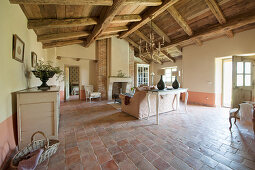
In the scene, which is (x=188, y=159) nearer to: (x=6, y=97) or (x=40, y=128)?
(x=40, y=128)

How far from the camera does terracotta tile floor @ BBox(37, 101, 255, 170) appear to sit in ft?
4.62

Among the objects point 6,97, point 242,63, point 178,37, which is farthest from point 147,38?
point 6,97

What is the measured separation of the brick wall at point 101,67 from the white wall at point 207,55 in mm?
4278

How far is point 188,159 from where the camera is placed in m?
1.49

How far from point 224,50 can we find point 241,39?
1.69 ft

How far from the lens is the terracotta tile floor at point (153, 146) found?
4.62ft

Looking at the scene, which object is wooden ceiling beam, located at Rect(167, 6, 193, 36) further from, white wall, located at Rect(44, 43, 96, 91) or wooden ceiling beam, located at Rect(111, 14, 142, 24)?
white wall, located at Rect(44, 43, 96, 91)

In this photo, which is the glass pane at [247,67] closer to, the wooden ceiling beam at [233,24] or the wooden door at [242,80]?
the wooden door at [242,80]

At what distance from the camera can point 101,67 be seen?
5934 mm

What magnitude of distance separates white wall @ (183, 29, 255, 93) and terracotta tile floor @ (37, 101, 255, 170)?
242 centimetres

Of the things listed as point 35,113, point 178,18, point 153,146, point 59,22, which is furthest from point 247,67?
point 35,113

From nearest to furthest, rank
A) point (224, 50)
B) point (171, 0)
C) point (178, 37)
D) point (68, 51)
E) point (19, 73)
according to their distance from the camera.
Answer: point (19, 73) → point (171, 0) → point (224, 50) → point (178, 37) → point (68, 51)

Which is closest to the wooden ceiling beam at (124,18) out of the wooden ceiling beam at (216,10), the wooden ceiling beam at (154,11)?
the wooden ceiling beam at (154,11)

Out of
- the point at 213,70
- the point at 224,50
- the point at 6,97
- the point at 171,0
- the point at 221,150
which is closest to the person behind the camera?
the point at 6,97
